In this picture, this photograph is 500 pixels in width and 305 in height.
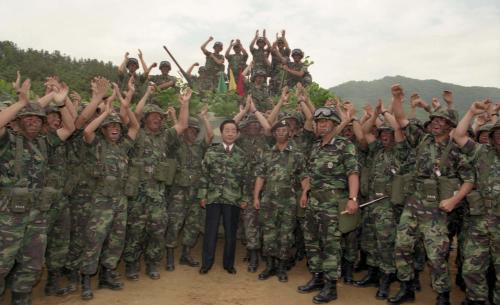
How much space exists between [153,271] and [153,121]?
2.50 m

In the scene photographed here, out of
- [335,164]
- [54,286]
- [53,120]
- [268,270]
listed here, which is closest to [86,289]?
[54,286]

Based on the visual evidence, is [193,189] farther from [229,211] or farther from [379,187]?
[379,187]

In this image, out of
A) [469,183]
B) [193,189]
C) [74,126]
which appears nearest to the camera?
[469,183]

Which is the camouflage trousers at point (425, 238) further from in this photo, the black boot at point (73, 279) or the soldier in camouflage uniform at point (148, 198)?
the black boot at point (73, 279)

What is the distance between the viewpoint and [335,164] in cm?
582

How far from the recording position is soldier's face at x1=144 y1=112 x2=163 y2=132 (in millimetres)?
6664

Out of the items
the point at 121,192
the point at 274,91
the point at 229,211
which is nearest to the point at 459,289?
the point at 229,211

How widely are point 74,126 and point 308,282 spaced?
423 cm

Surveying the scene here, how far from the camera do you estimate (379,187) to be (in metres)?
6.20

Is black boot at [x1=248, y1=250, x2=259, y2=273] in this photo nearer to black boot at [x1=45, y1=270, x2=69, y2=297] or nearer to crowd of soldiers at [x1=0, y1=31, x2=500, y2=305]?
crowd of soldiers at [x1=0, y1=31, x2=500, y2=305]

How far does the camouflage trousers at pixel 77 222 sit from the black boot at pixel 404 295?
4.63 m

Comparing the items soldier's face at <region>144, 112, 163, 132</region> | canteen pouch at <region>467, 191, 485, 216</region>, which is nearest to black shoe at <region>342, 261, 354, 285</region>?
canteen pouch at <region>467, 191, 485, 216</region>

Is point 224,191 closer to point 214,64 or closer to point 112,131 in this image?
point 112,131

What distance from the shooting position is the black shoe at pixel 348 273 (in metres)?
6.64
